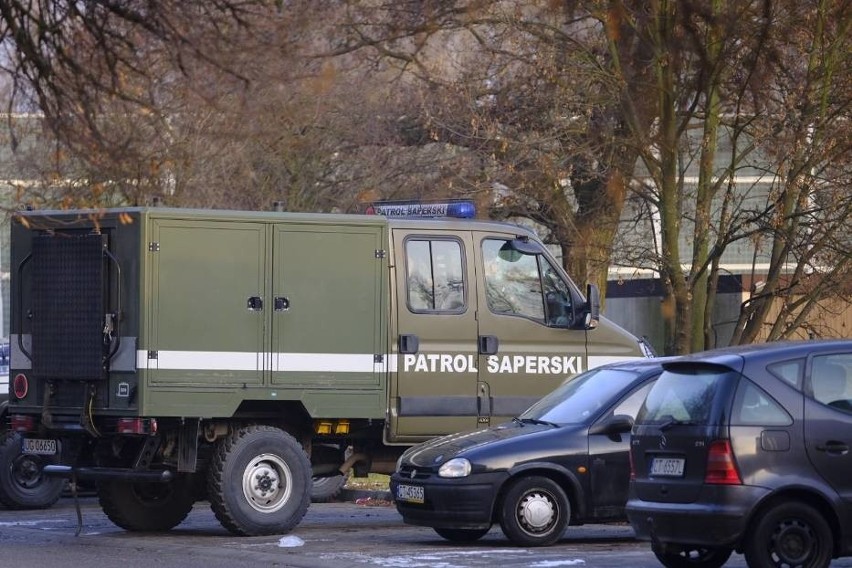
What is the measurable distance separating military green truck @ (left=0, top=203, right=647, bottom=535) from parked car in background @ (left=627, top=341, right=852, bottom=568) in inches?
168

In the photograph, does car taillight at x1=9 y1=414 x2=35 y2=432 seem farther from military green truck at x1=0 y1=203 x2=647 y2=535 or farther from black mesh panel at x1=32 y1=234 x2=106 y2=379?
black mesh panel at x1=32 y1=234 x2=106 y2=379

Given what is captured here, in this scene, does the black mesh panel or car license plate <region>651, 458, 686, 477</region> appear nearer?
car license plate <region>651, 458, 686, 477</region>

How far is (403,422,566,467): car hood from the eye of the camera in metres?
12.2

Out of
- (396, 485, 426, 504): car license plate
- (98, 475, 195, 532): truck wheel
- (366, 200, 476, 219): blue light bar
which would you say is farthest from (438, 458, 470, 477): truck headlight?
(366, 200, 476, 219): blue light bar

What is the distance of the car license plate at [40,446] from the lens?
43.8ft

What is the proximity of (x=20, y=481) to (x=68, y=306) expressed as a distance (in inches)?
159

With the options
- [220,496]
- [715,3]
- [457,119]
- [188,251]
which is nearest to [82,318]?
[188,251]

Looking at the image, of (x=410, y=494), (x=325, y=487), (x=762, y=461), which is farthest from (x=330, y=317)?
(x=762, y=461)

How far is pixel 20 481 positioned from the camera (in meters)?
16.5

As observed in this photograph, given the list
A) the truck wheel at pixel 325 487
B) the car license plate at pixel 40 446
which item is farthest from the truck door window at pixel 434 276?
the truck wheel at pixel 325 487

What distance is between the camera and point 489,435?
12492mm

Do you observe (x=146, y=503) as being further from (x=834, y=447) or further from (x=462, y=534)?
(x=834, y=447)

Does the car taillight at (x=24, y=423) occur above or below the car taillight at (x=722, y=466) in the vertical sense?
above

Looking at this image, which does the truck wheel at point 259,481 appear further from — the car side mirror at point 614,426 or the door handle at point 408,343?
the car side mirror at point 614,426
